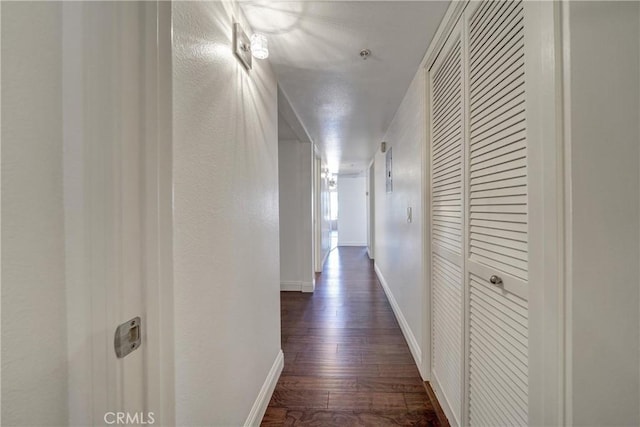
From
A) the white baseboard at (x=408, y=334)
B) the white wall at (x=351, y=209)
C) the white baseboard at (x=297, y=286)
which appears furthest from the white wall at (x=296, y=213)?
the white wall at (x=351, y=209)

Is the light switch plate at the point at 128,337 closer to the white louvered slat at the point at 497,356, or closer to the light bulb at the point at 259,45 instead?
the white louvered slat at the point at 497,356

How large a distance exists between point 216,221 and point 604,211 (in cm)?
119

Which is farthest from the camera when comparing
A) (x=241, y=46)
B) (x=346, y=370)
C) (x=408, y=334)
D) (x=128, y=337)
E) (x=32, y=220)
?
(x=408, y=334)

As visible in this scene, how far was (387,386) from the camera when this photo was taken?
71.6 inches

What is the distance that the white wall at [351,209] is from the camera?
28.5 feet

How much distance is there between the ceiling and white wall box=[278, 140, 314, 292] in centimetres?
112

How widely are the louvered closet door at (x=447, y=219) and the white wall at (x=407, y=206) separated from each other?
0.15 meters

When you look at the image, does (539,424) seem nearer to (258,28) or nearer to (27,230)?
(27,230)

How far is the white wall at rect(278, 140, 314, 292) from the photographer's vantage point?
3.96 meters

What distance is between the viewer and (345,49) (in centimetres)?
166

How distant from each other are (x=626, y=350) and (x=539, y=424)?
31 cm

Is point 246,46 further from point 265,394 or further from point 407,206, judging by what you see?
point 265,394

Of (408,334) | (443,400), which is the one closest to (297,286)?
(408,334)

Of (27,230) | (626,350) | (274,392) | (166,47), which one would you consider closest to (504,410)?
(626,350)
